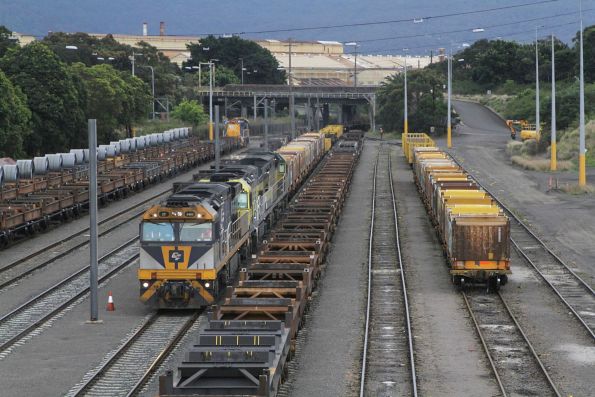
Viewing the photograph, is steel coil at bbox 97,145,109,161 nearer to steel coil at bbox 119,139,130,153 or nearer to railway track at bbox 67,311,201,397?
steel coil at bbox 119,139,130,153

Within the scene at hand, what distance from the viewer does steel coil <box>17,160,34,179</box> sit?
5495cm

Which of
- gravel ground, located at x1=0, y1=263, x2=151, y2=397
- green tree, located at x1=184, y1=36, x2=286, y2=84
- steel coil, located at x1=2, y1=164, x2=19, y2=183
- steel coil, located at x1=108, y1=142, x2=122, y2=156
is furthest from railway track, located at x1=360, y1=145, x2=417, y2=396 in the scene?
green tree, located at x1=184, y1=36, x2=286, y2=84

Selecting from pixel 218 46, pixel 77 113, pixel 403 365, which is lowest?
pixel 403 365

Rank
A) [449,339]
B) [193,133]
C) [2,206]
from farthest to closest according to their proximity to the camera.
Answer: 1. [193,133]
2. [2,206]
3. [449,339]

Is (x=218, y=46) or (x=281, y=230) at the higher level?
(x=218, y=46)

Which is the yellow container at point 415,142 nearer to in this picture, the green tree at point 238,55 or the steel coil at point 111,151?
the steel coil at point 111,151

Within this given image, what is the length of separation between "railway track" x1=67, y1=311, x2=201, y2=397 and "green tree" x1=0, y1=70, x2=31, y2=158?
127ft

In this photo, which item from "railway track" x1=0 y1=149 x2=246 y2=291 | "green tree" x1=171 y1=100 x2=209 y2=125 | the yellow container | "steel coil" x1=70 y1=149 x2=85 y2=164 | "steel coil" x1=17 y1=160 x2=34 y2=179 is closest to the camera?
"railway track" x1=0 y1=149 x2=246 y2=291

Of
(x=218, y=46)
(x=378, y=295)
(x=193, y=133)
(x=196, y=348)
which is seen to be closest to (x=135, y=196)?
(x=378, y=295)

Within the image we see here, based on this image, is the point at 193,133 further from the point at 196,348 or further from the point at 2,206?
the point at 196,348

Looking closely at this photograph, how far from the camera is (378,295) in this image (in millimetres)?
32406

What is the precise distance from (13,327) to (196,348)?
10131mm

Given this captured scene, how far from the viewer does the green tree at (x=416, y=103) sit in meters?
121

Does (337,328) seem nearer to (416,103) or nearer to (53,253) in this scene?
(53,253)
